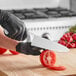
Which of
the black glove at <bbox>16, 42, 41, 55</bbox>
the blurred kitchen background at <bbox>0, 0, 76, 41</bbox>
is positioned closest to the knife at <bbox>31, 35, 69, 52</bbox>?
the black glove at <bbox>16, 42, 41, 55</bbox>

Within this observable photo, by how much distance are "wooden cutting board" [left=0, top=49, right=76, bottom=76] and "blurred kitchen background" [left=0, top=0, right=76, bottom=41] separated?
1459mm

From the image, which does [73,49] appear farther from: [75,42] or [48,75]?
[48,75]

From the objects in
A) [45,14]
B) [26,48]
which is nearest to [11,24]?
[26,48]

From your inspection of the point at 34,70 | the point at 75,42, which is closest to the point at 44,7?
the point at 75,42

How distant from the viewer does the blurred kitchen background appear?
2947 mm

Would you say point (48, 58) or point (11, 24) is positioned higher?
point (11, 24)

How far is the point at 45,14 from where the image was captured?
3.10 m

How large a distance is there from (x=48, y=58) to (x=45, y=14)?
196 cm

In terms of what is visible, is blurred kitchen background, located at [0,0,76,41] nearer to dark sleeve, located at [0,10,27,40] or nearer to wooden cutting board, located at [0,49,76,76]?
wooden cutting board, located at [0,49,76,76]

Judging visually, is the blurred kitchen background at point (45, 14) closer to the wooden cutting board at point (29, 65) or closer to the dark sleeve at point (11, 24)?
the wooden cutting board at point (29, 65)

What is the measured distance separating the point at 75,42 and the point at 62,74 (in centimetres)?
57

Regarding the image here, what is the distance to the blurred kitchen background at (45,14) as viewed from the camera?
116 inches

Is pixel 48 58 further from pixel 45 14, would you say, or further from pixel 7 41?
pixel 45 14

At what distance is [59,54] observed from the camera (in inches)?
55.5
